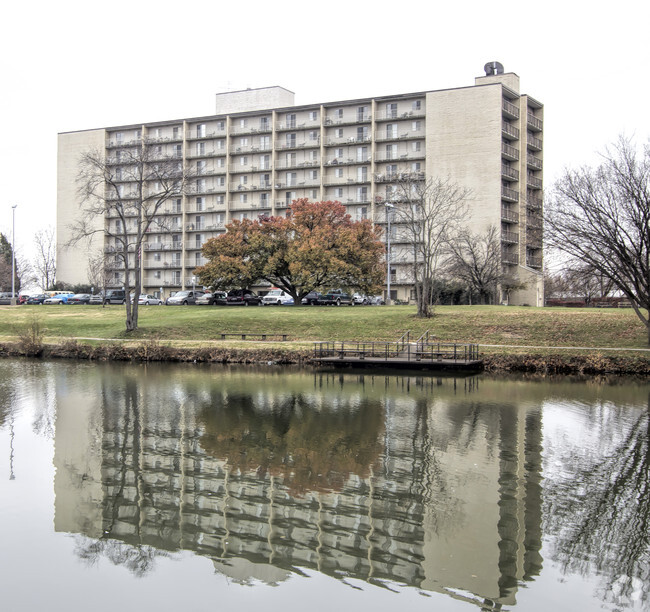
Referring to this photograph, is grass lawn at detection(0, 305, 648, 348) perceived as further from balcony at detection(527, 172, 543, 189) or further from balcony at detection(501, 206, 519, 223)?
balcony at detection(527, 172, 543, 189)

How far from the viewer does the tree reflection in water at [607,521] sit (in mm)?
9852

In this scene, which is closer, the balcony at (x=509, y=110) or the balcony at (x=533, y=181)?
the balcony at (x=509, y=110)


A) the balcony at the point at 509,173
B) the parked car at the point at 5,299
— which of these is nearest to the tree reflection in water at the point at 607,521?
the balcony at the point at 509,173

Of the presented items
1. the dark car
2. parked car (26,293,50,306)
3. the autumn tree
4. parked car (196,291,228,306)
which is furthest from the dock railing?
parked car (26,293,50,306)

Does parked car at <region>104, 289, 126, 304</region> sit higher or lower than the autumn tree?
lower

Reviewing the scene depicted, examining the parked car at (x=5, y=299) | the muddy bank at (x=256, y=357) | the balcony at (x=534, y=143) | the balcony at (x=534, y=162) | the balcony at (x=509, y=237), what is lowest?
the muddy bank at (x=256, y=357)

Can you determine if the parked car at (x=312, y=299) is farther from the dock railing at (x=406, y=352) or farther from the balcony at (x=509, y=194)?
the balcony at (x=509, y=194)

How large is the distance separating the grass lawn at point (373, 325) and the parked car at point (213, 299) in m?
10.9

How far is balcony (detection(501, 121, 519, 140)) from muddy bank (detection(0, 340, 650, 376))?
5515 cm

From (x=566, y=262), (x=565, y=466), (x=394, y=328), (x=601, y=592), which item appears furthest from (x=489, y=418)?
(x=394, y=328)

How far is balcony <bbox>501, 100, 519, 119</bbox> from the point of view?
279 feet

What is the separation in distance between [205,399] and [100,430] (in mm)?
6183

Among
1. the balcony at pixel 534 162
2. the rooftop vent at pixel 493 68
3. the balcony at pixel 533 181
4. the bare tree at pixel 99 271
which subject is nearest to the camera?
the bare tree at pixel 99 271

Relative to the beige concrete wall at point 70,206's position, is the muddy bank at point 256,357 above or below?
below
